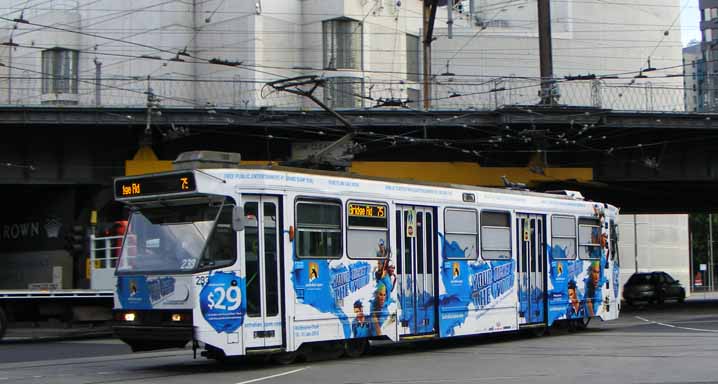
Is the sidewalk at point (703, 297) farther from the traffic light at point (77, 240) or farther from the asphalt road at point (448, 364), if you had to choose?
the asphalt road at point (448, 364)

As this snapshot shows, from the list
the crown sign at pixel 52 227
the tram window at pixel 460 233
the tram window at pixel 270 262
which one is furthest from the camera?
the crown sign at pixel 52 227

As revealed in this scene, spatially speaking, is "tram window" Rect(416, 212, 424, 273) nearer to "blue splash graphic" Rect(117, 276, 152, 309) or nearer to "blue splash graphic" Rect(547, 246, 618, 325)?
"blue splash graphic" Rect(547, 246, 618, 325)

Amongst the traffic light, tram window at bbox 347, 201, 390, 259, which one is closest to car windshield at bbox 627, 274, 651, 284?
the traffic light

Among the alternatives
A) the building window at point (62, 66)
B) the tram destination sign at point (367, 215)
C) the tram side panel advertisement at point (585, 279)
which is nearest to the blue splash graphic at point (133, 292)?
the tram destination sign at point (367, 215)

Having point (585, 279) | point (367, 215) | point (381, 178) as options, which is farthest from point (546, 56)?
point (367, 215)

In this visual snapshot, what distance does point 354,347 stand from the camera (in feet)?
53.9

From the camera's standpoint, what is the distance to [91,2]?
5156cm

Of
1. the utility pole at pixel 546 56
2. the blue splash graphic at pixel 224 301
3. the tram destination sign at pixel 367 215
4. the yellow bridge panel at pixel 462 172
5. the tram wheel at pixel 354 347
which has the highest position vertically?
the utility pole at pixel 546 56

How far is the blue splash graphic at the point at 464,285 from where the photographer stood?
17.8m

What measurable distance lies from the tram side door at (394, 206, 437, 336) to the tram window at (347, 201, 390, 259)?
344 millimetres

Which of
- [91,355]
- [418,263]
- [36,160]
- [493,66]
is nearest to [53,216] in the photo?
[36,160]

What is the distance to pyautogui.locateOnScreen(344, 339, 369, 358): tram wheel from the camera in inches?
642

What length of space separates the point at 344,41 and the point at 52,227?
18.1m

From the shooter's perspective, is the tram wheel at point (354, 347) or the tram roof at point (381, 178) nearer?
the tram roof at point (381, 178)
